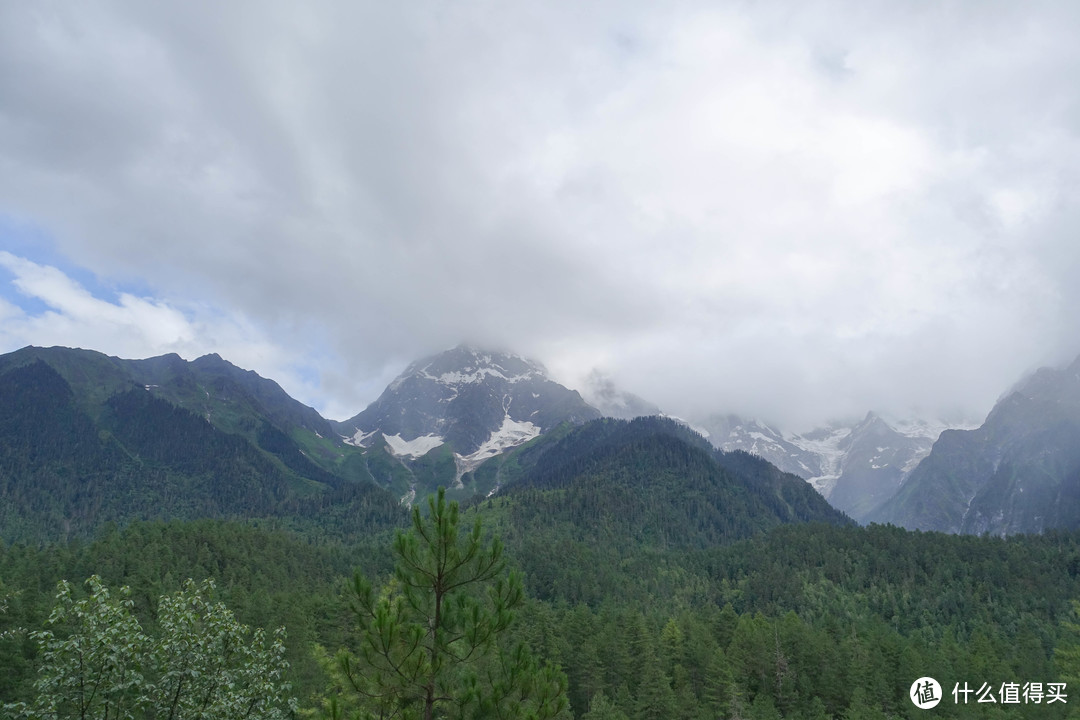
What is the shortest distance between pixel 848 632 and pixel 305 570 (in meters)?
136

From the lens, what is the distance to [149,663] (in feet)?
58.3

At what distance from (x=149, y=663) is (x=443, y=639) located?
8.82 meters

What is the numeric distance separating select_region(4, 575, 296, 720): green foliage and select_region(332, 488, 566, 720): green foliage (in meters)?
3.05

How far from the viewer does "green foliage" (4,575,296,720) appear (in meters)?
14.9

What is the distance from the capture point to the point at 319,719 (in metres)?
15.8

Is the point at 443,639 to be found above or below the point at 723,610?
above

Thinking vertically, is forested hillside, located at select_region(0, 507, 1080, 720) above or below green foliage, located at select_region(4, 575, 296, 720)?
below

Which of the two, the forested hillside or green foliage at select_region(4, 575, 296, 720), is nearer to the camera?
green foliage at select_region(4, 575, 296, 720)

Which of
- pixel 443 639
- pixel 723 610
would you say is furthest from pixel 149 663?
pixel 723 610

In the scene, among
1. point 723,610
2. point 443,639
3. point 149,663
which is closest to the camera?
point 149,663

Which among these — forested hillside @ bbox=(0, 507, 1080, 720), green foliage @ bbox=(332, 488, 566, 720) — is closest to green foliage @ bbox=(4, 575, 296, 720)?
green foliage @ bbox=(332, 488, 566, 720)

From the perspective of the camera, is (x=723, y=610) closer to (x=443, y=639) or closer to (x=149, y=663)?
(x=443, y=639)

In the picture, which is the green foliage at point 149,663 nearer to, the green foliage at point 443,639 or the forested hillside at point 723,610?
the green foliage at point 443,639

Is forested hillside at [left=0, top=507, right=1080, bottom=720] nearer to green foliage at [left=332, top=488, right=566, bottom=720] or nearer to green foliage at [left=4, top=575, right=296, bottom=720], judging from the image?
green foliage at [left=332, top=488, right=566, bottom=720]
